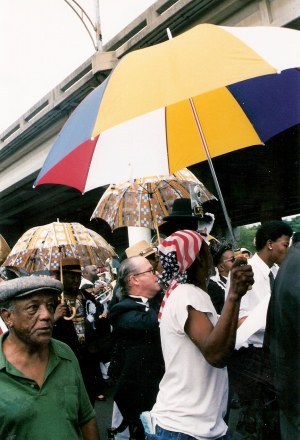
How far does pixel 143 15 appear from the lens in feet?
27.3

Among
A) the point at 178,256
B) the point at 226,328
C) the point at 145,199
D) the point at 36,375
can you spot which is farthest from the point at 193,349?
the point at 145,199

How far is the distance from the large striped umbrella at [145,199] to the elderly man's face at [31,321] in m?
2.30

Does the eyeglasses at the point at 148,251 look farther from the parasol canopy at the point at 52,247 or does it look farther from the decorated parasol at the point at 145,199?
the parasol canopy at the point at 52,247

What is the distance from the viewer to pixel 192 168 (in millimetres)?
11531

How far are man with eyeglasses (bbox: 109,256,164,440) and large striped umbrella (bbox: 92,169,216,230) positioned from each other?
0.95 metres

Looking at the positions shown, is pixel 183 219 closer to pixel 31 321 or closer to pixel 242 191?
pixel 31 321

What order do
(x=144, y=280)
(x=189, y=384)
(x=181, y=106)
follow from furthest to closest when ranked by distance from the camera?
(x=144, y=280), (x=181, y=106), (x=189, y=384)

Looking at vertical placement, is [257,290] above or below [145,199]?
below

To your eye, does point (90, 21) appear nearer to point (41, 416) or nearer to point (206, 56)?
point (206, 56)

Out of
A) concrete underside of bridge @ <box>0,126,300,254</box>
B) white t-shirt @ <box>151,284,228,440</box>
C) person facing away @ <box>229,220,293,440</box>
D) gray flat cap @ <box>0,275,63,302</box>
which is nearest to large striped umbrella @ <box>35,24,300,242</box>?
white t-shirt @ <box>151,284,228,440</box>

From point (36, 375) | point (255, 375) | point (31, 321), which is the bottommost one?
point (255, 375)

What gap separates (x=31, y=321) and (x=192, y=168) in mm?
9445

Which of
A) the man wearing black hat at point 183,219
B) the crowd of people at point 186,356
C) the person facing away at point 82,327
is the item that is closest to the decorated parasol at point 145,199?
the person facing away at point 82,327

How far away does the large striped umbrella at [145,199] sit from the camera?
4.75m
